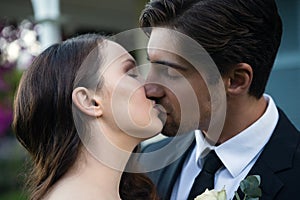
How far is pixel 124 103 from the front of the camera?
173cm

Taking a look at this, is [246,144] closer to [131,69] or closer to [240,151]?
[240,151]

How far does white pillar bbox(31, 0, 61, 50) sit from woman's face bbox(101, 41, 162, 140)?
2560mm

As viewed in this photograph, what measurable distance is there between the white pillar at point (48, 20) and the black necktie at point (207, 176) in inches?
96.6

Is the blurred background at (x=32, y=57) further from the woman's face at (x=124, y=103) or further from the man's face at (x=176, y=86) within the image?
the woman's face at (x=124, y=103)

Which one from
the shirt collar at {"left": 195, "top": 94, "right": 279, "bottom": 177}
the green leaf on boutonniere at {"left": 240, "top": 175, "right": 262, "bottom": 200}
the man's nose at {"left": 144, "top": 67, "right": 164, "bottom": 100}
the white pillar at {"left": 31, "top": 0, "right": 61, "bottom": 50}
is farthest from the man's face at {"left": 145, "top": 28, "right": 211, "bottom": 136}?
the white pillar at {"left": 31, "top": 0, "right": 61, "bottom": 50}

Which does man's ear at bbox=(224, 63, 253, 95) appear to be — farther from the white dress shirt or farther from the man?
the white dress shirt

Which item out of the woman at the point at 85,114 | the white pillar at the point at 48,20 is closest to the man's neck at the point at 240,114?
the woman at the point at 85,114

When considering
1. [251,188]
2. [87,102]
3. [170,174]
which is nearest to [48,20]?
[170,174]

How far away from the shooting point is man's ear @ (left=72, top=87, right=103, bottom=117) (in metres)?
1.74

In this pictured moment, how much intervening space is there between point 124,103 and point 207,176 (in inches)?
16.5

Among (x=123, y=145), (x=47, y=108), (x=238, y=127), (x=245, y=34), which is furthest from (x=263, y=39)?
(x=47, y=108)

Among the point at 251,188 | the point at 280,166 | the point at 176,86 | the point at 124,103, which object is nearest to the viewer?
the point at 251,188

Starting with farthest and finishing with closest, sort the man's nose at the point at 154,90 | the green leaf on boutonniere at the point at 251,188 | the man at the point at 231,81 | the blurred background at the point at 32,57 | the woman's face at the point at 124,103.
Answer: the blurred background at the point at 32,57, the man at the point at 231,81, the man's nose at the point at 154,90, the woman's face at the point at 124,103, the green leaf on boutonniere at the point at 251,188

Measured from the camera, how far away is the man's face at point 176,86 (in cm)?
195
